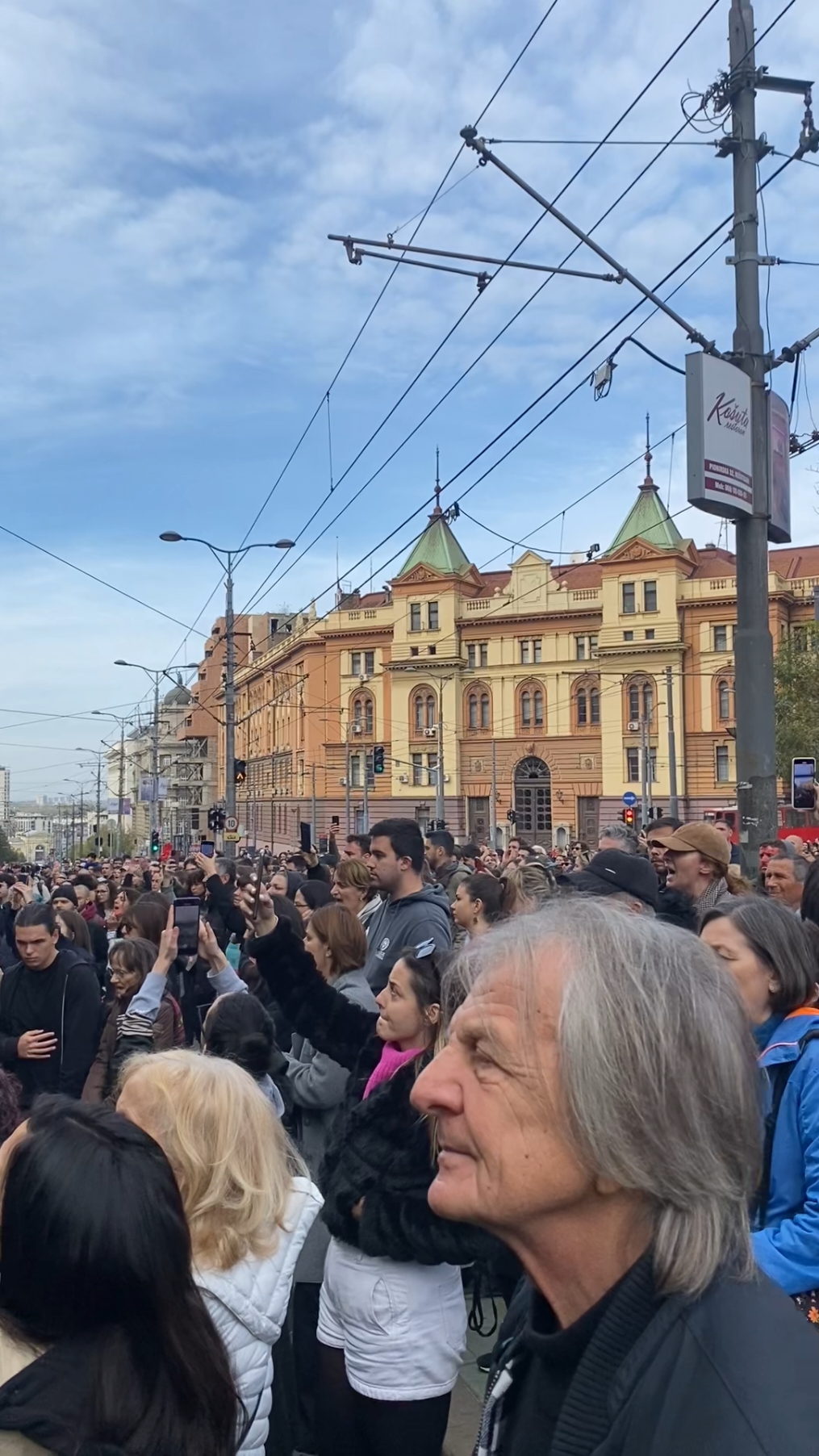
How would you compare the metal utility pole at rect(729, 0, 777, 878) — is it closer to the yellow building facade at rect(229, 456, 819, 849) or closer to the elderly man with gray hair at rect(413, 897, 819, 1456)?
the elderly man with gray hair at rect(413, 897, 819, 1456)

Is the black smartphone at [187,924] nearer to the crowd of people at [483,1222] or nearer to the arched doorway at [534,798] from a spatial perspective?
the crowd of people at [483,1222]

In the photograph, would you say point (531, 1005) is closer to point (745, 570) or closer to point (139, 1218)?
point (139, 1218)

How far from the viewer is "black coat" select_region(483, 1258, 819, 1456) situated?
1.21 metres

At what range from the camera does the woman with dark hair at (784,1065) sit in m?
2.65

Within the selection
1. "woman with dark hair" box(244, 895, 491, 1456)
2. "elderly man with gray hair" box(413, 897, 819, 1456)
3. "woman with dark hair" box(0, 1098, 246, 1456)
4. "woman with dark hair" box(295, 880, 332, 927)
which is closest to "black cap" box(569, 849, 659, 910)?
"woman with dark hair" box(244, 895, 491, 1456)

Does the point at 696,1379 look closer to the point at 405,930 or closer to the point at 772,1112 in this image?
the point at 772,1112

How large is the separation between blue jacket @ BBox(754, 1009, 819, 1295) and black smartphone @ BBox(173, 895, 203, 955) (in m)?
3.22

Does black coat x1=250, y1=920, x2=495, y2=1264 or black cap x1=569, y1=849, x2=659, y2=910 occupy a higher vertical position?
black cap x1=569, y1=849, x2=659, y2=910

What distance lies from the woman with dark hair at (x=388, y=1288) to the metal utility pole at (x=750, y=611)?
6.46m

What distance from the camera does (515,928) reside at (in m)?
1.66

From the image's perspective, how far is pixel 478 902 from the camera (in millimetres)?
6746

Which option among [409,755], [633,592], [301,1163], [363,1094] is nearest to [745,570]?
[363,1094]

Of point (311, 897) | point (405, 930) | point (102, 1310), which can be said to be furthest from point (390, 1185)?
point (311, 897)

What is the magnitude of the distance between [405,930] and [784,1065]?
3251mm
